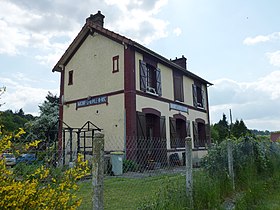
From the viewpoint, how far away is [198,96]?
19.7 metres

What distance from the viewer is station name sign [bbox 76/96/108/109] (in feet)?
44.6

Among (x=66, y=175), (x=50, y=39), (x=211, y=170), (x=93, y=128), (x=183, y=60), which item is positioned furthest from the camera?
(x=183, y=60)

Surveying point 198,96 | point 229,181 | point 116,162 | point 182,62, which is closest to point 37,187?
point 229,181

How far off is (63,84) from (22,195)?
14346 millimetres

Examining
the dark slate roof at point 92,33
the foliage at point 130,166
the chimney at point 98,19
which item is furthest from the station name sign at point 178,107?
the chimney at point 98,19

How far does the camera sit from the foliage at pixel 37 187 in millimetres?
2178

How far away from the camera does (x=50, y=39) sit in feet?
40.3

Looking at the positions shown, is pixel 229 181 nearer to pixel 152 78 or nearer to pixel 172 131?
pixel 172 131

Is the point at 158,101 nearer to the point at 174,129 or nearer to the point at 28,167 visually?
the point at 174,129

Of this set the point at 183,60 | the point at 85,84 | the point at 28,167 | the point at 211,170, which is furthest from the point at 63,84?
the point at 28,167

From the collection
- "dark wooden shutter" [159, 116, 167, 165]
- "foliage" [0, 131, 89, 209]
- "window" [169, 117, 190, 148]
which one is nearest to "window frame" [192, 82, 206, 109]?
"window" [169, 117, 190, 148]

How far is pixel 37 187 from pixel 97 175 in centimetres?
57

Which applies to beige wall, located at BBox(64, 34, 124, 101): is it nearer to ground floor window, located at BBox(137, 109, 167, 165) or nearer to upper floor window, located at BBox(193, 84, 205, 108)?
ground floor window, located at BBox(137, 109, 167, 165)

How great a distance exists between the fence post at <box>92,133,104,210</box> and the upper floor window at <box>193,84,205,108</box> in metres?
16.4
